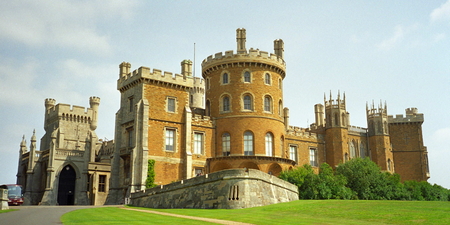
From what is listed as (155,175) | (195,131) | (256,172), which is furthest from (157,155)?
(256,172)

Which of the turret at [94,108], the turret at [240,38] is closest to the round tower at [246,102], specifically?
the turret at [240,38]

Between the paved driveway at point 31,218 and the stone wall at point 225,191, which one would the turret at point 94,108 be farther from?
the paved driveway at point 31,218

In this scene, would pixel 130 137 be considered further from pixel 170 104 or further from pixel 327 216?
pixel 327 216

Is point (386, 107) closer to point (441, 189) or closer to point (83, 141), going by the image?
point (441, 189)

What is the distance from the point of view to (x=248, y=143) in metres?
42.2

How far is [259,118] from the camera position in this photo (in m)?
42.8

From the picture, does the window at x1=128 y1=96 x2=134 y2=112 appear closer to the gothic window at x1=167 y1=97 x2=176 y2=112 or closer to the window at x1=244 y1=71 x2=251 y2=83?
the gothic window at x1=167 y1=97 x2=176 y2=112

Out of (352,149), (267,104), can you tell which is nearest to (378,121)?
(352,149)

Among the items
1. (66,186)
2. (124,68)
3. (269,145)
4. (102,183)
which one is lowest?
(66,186)

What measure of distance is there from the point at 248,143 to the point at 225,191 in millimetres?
14524

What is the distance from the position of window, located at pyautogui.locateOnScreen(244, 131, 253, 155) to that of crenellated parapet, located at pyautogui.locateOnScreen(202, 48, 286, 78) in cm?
690

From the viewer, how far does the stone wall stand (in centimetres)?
2791

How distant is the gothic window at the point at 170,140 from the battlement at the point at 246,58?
8963 mm

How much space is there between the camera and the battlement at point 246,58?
43344 millimetres
